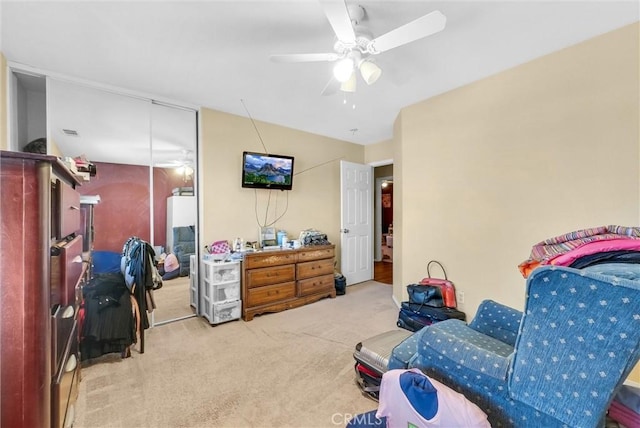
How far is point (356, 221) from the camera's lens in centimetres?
459

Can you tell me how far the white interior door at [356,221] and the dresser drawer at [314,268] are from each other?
0.64 meters

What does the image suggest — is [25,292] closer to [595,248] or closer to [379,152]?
[595,248]

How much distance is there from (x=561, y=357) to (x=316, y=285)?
115 inches

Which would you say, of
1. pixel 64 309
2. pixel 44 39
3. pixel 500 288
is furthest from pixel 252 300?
pixel 44 39

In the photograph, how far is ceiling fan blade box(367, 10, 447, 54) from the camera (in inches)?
52.7

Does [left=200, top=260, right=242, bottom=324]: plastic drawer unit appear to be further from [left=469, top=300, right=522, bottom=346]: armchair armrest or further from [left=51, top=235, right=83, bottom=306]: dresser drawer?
[left=469, top=300, right=522, bottom=346]: armchair armrest

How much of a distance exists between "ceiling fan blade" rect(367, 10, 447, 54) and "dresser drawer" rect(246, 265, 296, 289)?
251 cm

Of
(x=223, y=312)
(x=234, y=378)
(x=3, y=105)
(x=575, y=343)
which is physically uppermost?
(x=3, y=105)

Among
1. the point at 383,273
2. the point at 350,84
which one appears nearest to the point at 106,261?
the point at 350,84

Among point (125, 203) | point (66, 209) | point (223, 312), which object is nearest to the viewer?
point (66, 209)

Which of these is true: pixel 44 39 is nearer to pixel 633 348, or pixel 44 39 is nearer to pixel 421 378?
pixel 421 378

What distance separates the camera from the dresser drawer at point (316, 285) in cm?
350

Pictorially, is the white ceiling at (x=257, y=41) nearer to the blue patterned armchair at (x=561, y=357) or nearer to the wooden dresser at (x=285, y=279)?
the blue patterned armchair at (x=561, y=357)

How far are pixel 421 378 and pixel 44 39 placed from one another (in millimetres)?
3236
